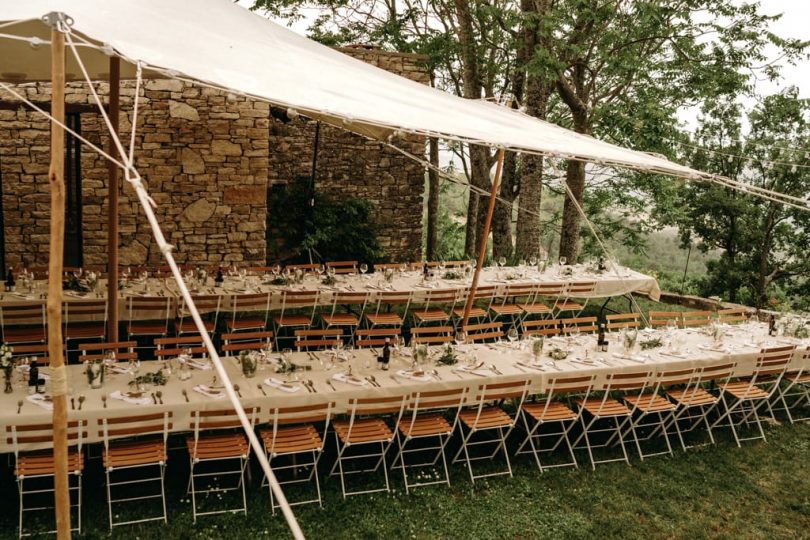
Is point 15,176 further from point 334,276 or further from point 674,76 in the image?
point 674,76

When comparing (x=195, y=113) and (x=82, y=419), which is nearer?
(x=82, y=419)

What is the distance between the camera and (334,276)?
31.0 feet

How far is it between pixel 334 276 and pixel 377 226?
4.64 m

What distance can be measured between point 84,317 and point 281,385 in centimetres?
329

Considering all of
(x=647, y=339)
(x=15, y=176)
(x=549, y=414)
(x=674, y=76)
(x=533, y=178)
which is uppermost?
(x=674, y=76)

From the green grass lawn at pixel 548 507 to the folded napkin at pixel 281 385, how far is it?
0.81m

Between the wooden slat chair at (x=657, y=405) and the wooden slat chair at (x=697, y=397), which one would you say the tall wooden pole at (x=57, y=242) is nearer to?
the wooden slat chair at (x=657, y=405)

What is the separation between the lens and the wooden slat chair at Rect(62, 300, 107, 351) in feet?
24.4

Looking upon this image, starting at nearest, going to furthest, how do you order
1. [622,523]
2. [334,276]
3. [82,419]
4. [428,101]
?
[82,419], [622,523], [428,101], [334,276]

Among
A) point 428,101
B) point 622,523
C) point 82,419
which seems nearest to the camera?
point 82,419

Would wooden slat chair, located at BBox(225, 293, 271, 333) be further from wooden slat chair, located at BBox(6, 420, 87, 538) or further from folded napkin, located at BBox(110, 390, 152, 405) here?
wooden slat chair, located at BBox(6, 420, 87, 538)

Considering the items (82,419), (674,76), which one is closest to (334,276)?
(82,419)

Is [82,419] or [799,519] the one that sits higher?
[82,419]

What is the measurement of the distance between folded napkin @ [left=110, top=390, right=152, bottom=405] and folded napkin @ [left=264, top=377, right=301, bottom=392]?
38.7 inches
